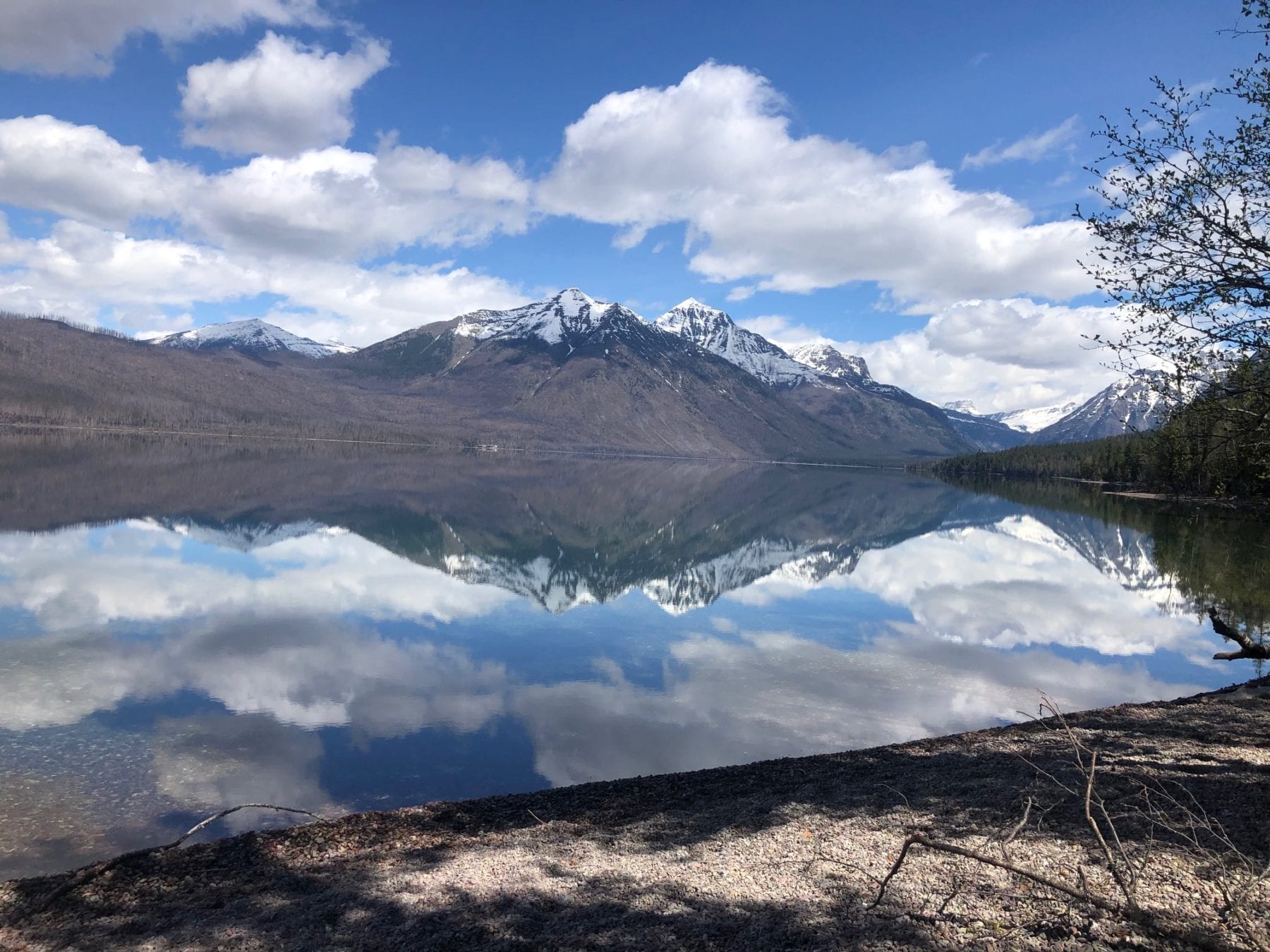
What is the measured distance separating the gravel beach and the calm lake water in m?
2.31

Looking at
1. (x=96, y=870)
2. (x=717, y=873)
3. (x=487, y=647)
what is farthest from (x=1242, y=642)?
(x=96, y=870)

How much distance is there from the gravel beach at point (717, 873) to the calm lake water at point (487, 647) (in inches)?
90.8

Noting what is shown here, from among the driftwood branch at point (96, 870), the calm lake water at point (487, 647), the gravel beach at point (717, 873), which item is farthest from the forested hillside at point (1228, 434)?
the driftwood branch at point (96, 870)

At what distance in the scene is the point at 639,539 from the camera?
5731 centimetres

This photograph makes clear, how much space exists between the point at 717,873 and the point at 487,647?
17541 millimetres

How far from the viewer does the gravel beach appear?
6.38 m

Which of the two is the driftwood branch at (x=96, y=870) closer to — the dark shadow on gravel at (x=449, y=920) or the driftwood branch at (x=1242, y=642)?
the dark shadow on gravel at (x=449, y=920)

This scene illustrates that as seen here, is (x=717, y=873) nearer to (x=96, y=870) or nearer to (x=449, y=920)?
(x=449, y=920)

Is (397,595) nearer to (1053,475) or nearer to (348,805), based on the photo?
(348,805)

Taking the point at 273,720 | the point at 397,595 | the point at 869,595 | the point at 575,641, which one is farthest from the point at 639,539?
the point at 273,720

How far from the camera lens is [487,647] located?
24344mm

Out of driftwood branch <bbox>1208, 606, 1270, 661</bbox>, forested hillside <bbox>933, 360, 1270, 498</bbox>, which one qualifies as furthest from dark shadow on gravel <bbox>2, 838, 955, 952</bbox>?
driftwood branch <bbox>1208, 606, 1270, 661</bbox>

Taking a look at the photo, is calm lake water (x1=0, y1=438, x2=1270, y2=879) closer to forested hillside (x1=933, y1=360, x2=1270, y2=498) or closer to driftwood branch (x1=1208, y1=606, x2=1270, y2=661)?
driftwood branch (x1=1208, y1=606, x2=1270, y2=661)

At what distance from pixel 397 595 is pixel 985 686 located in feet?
77.1
